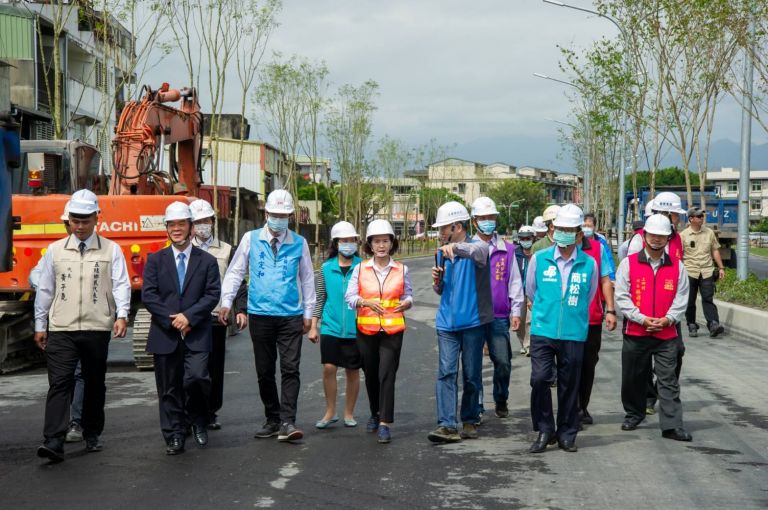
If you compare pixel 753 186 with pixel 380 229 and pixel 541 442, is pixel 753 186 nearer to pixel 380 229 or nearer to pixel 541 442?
pixel 380 229

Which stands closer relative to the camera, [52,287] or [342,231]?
[52,287]

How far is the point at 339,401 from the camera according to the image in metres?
11.5

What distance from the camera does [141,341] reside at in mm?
14016

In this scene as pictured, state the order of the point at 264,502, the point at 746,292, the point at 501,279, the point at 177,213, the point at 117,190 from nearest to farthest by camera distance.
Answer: the point at 264,502 → the point at 177,213 → the point at 501,279 → the point at 117,190 → the point at 746,292

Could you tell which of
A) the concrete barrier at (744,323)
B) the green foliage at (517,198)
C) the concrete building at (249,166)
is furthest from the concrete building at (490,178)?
the concrete barrier at (744,323)

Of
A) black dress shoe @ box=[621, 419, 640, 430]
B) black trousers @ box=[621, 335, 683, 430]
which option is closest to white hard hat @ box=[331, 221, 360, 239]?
black trousers @ box=[621, 335, 683, 430]

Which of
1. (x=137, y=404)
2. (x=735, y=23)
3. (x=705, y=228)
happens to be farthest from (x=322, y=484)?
(x=735, y=23)

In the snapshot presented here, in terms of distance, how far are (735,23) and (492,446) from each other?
18000 mm

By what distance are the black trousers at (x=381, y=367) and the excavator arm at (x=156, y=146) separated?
8.03 meters

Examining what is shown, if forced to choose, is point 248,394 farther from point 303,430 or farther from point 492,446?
point 492,446

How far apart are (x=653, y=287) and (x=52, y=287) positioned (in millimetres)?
4803

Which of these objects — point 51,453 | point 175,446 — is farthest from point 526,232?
point 51,453

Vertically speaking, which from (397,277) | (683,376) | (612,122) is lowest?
(683,376)

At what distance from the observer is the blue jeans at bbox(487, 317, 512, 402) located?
10.2 meters
